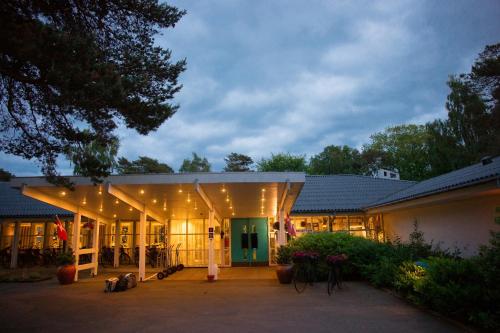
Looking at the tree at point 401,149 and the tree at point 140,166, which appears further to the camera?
the tree at point 140,166

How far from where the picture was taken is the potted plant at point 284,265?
37.9ft

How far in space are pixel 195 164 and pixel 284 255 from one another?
120 ft

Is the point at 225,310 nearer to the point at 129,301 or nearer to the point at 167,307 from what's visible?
the point at 167,307

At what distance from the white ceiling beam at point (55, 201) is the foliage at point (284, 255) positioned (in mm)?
7542

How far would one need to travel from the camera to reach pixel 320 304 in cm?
802

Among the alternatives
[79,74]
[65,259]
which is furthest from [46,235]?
[79,74]

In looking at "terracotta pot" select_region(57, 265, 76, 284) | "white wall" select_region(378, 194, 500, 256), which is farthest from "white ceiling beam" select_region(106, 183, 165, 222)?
"white wall" select_region(378, 194, 500, 256)

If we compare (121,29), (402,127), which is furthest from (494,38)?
(402,127)

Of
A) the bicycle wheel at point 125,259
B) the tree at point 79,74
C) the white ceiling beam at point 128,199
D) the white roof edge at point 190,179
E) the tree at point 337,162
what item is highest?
the tree at point 337,162

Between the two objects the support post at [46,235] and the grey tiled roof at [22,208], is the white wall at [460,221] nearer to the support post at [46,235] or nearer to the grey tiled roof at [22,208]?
the grey tiled roof at [22,208]

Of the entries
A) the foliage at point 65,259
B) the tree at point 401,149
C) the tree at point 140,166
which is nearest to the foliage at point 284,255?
the foliage at point 65,259

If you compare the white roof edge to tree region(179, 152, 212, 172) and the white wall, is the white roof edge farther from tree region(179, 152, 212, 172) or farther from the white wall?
tree region(179, 152, 212, 172)

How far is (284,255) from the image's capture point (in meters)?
12.1

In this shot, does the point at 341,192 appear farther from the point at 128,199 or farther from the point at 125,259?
the point at 125,259
